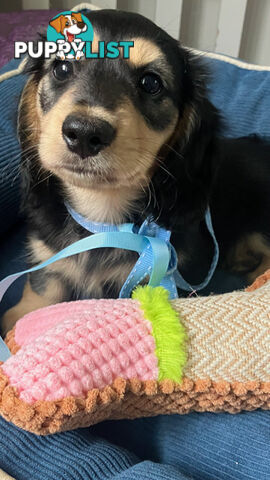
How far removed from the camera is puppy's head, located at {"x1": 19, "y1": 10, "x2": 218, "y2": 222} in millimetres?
915

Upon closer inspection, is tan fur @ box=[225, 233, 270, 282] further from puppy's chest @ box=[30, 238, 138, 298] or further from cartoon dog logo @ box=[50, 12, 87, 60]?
cartoon dog logo @ box=[50, 12, 87, 60]

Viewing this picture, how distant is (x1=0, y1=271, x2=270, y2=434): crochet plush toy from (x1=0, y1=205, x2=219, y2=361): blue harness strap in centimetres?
15

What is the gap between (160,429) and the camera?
1045mm

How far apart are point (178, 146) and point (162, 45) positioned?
0.22 metres

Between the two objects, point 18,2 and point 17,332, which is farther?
point 18,2

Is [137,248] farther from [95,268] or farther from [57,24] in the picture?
[57,24]

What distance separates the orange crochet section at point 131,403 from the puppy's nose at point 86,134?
391 mm

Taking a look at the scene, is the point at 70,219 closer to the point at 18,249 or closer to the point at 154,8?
the point at 18,249

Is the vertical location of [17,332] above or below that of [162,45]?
below

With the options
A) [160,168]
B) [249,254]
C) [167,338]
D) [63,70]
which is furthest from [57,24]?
[249,254]

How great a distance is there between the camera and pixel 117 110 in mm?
948

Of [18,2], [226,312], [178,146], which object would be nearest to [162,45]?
[178,146]

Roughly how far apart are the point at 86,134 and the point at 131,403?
46cm

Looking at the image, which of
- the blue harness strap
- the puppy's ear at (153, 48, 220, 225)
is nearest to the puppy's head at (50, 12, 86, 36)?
the puppy's ear at (153, 48, 220, 225)
